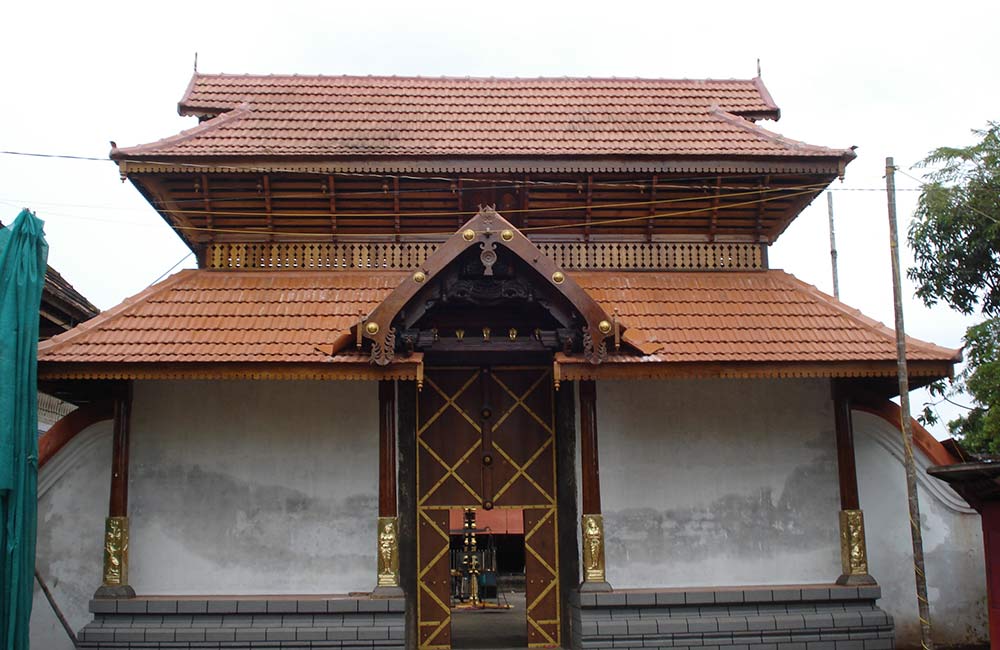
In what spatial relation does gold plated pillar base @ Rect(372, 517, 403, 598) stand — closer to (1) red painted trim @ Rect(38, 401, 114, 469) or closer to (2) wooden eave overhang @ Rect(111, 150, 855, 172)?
(1) red painted trim @ Rect(38, 401, 114, 469)

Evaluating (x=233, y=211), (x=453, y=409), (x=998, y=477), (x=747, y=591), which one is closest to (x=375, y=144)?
(x=233, y=211)

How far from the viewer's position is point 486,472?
10914mm

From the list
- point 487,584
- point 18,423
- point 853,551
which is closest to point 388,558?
point 18,423

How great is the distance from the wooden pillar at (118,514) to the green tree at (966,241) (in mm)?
14297

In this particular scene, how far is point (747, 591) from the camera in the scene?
10.3m

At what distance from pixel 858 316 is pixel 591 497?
13.1ft

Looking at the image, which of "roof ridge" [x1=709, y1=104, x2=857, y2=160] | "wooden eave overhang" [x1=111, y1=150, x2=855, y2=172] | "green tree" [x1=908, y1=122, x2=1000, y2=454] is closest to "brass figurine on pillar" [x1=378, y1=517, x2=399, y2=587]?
"wooden eave overhang" [x1=111, y1=150, x2=855, y2=172]

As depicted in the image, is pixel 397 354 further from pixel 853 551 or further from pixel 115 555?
pixel 853 551

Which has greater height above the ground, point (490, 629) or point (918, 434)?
point (918, 434)

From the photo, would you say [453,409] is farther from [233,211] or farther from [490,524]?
[490,524]

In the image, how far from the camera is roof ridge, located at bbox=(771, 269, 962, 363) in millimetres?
10297

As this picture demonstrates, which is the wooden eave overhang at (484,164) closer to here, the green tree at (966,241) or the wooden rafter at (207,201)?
the wooden rafter at (207,201)

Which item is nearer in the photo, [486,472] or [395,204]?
[486,472]

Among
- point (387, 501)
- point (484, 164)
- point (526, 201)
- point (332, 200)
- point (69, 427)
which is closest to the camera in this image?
point (387, 501)
